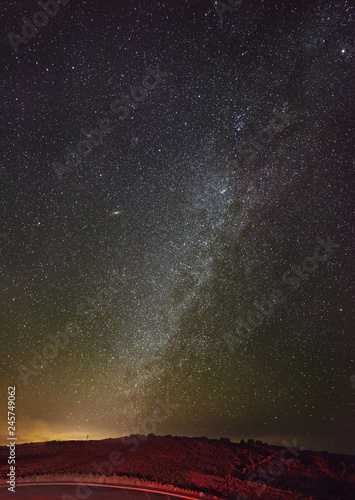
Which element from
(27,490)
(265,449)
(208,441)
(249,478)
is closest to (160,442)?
(208,441)

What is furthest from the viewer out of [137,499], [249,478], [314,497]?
[249,478]

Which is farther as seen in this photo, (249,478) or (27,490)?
(249,478)

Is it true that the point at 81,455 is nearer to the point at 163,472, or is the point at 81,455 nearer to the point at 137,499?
the point at 163,472

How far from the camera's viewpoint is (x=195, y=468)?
16203 mm

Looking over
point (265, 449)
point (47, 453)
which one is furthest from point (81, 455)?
point (265, 449)

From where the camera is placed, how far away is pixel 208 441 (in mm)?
21328

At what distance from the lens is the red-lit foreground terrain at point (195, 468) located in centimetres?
1358

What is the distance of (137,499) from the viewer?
12.1 m

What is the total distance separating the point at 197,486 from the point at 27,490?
6.20 m

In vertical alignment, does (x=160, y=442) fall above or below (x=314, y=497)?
above

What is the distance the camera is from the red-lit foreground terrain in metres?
13.6

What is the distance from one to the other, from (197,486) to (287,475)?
423 cm

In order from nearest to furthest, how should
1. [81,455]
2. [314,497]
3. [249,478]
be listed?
[314,497] → [249,478] → [81,455]

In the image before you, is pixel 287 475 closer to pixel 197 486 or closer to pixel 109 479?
pixel 197 486
